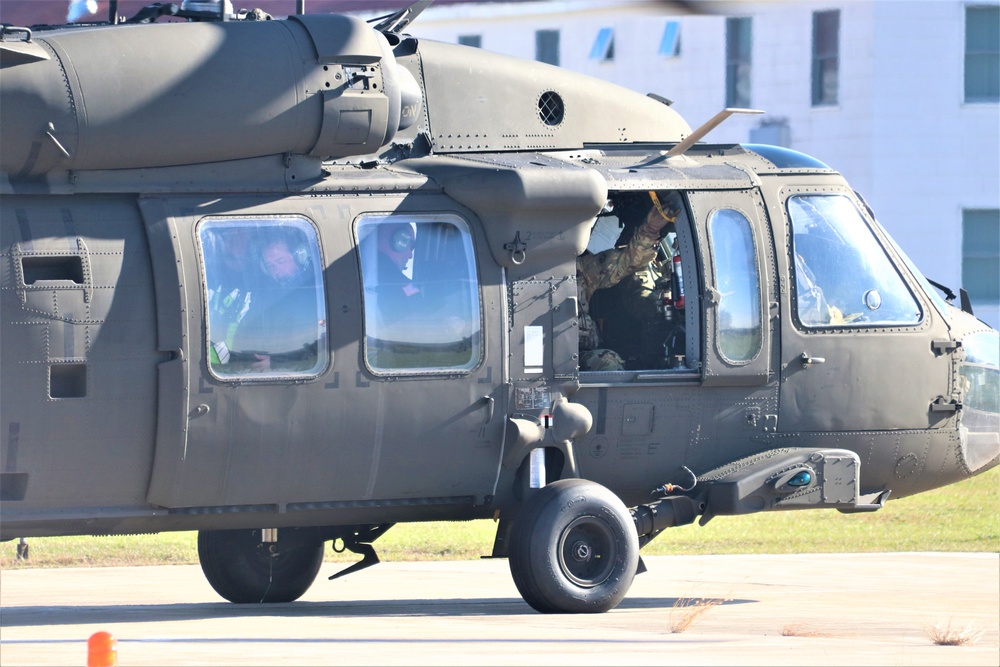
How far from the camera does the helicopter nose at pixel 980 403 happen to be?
11961 millimetres

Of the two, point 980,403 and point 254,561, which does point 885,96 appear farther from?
point 254,561

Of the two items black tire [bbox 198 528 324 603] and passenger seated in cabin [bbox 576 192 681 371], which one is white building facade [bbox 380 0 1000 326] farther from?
black tire [bbox 198 528 324 603]

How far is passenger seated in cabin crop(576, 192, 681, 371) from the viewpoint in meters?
11.5

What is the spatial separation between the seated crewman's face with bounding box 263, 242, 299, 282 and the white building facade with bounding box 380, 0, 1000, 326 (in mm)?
21675

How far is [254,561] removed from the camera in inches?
483

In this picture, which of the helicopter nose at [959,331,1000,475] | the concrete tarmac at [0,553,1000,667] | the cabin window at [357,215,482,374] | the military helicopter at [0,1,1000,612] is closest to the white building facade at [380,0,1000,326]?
the concrete tarmac at [0,553,1000,667]

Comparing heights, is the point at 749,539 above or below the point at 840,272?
below

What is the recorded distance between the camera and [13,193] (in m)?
9.93

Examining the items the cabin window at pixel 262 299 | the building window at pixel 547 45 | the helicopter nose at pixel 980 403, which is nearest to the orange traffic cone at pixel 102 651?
the cabin window at pixel 262 299

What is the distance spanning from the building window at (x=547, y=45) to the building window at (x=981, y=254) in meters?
8.76

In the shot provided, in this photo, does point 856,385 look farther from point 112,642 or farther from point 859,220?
point 112,642

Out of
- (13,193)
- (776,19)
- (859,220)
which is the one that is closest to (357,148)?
(13,193)

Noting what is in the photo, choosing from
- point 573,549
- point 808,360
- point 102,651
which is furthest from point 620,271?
point 102,651

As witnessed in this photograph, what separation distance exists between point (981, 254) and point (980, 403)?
20.7 meters
